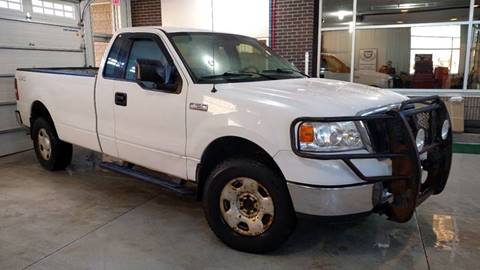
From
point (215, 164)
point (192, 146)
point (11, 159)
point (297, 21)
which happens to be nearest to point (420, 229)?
point (215, 164)

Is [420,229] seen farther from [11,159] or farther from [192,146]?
[11,159]

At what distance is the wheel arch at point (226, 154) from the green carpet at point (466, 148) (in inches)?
216

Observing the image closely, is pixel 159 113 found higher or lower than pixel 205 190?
higher

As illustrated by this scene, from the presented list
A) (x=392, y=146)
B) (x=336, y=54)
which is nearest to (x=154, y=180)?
(x=392, y=146)

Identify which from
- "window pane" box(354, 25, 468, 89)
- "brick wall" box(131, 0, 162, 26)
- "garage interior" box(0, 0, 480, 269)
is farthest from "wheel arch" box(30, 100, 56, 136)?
"window pane" box(354, 25, 468, 89)

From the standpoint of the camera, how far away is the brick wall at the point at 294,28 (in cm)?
1002

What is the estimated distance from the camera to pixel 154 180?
12.8ft

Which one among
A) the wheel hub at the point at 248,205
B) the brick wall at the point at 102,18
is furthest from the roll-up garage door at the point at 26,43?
the wheel hub at the point at 248,205

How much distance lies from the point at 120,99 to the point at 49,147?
2159 mm

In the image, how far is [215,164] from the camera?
3.54 meters

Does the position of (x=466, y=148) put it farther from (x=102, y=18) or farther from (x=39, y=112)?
(x=102, y=18)

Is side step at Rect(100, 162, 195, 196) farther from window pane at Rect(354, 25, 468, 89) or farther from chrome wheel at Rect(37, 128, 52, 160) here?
window pane at Rect(354, 25, 468, 89)

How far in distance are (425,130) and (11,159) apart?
634 cm

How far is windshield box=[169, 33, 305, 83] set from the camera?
365cm
